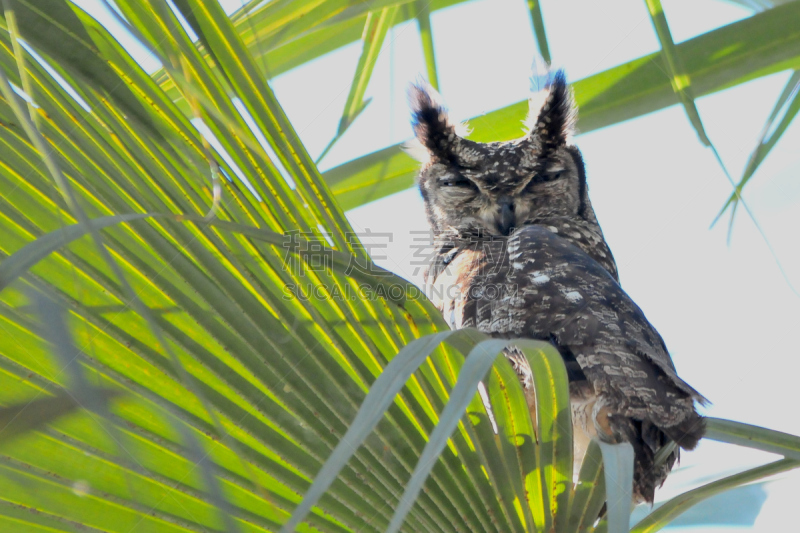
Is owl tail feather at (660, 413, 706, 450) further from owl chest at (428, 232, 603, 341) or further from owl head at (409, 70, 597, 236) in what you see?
owl head at (409, 70, 597, 236)

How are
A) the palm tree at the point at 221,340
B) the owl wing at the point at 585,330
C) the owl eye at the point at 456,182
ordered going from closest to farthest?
the palm tree at the point at 221,340, the owl wing at the point at 585,330, the owl eye at the point at 456,182

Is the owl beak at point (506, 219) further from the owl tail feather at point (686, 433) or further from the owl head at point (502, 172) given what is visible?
the owl tail feather at point (686, 433)

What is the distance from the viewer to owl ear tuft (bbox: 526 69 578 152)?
3.01m

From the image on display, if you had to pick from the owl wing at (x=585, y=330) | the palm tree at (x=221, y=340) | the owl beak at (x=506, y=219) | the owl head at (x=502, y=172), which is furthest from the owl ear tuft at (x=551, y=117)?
the palm tree at (x=221, y=340)

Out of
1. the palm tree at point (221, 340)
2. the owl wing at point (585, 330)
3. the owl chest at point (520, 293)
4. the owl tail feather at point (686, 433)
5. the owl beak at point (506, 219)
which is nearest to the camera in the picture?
the palm tree at point (221, 340)

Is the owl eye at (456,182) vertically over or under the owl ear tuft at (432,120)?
under

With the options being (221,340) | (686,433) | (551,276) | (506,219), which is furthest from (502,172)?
(221,340)

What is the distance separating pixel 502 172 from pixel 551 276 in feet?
3.48

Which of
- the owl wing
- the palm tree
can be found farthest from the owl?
the palm tree

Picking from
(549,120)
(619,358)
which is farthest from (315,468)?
(549,120)

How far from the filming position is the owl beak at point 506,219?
283 cm

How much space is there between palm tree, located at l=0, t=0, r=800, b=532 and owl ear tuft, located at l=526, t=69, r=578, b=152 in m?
2.27

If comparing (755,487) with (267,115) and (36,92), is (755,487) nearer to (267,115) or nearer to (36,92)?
(267,115)

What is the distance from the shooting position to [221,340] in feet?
2.73
